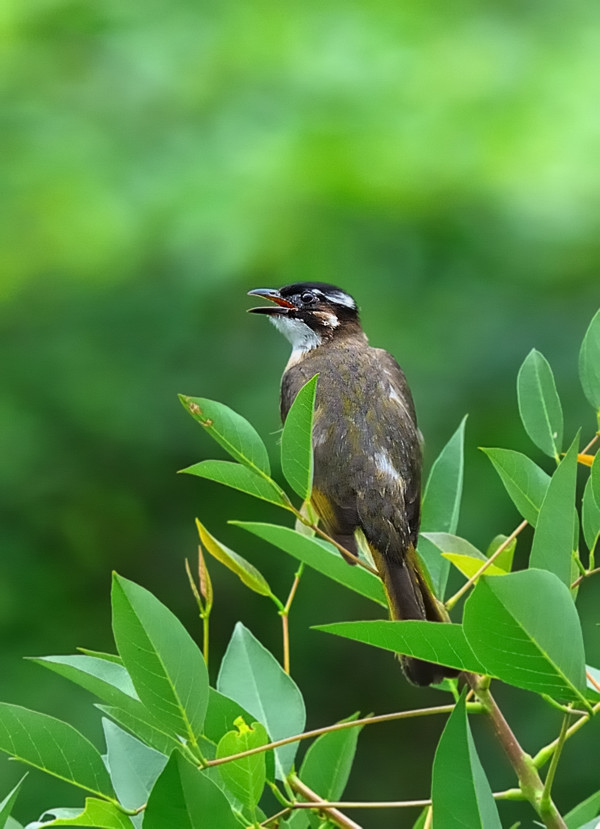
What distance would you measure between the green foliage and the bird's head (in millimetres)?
1343

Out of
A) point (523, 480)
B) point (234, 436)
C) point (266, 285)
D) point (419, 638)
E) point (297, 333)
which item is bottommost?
point (419, 638)

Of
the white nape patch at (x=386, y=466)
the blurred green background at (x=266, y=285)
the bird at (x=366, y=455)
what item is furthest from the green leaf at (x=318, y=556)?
the blurred green background at (x=266, y=285)

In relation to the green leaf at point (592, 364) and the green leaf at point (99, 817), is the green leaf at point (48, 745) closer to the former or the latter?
the green leaf at point (99, 817)

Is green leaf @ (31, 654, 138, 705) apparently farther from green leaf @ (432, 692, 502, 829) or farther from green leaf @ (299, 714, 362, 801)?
green leaf @ (432, 692, 502, 829)

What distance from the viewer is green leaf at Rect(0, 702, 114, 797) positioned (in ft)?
4.49

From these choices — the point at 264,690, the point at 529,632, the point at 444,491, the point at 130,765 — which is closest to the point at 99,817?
the point at 130,765

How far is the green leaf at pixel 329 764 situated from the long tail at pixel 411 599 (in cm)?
17

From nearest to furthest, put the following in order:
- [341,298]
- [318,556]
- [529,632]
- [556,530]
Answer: [529,632], [556,530], [318,556], [341,298]

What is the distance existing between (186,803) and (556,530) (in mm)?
462

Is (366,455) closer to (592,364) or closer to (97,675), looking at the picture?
(592,364)

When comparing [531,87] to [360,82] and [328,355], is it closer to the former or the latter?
[360,82]

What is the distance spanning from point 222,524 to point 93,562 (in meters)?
0.64

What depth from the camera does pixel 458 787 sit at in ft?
3.84

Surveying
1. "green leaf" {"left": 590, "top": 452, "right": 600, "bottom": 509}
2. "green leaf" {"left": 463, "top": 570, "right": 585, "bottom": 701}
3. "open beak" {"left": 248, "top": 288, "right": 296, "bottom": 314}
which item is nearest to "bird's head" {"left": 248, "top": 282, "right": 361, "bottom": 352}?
"open beak" {"left": 248, "top": 288, "right": 296, "bottom": 314}
